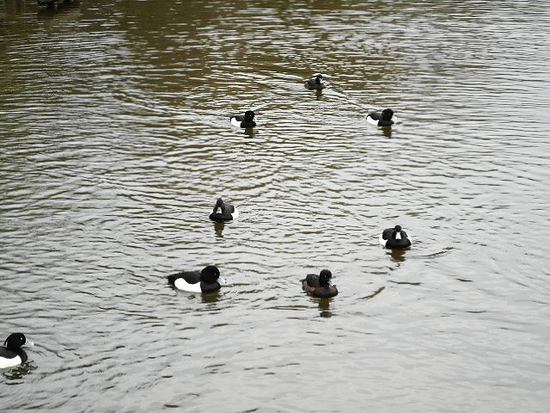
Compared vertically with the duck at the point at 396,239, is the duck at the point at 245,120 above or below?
above

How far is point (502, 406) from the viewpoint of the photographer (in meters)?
17.5

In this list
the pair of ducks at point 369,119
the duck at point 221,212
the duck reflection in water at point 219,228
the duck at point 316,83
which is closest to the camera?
the duck reflection in water at point 219,228

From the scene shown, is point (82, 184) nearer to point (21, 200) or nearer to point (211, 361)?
point (21, 200)

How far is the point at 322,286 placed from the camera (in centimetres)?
2108

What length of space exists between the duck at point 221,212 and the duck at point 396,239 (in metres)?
4.49

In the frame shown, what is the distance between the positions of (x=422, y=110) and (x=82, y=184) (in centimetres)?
1447

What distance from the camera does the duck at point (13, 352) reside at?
18.4m

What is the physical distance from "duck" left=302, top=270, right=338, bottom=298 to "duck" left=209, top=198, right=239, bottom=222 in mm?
4733

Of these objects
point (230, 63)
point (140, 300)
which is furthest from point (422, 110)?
point (140, 300)

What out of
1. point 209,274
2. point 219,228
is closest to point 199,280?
point 209,274

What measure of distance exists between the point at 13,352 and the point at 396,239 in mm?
10099

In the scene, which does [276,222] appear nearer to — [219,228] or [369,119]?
[219,228]

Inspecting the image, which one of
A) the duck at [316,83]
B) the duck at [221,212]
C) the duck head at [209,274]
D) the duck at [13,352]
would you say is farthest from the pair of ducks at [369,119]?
the duck at [13,352]

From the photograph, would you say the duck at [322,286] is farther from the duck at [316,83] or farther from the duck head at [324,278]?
the duck at [316,83]
